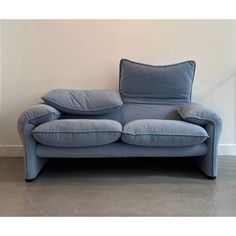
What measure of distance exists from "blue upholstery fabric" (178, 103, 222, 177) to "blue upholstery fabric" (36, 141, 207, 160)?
7 centimetres

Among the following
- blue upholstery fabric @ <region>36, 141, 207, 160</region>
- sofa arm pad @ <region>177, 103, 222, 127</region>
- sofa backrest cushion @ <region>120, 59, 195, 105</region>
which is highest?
sofa backrest cushion @ <region>120, 59, 195, 105</region>

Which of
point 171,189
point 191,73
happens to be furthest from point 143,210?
point 191,73

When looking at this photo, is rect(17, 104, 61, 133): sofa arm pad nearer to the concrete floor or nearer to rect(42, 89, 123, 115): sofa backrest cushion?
rect(42, 89, 123, 115): sofa backrest cushion

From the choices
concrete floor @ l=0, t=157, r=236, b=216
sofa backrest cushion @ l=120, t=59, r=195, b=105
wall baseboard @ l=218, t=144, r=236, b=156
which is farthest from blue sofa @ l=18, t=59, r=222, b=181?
wall baseboard @ l=218, t=144, r=236, b=156

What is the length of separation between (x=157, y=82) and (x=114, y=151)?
36.1 inches

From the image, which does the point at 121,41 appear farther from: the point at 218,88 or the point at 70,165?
the point at 70,165

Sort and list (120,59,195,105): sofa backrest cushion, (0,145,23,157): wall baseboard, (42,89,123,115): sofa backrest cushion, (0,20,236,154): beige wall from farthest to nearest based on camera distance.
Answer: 1. (0,145,23,157): wall baseboard
2. (0,20,236,154): beige wall
3. (120,59,195,105): sofa backrest cushion
4. (42,89,123,115): sofa backrest cushion

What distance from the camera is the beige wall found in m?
3.11

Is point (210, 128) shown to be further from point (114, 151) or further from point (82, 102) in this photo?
point (82, 102)

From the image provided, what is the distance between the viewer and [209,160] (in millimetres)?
2477

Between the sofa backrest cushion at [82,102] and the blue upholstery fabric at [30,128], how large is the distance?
0.20 metres

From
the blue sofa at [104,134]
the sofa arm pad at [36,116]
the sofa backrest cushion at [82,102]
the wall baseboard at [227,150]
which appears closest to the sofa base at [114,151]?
the blue sofa at [104,134]

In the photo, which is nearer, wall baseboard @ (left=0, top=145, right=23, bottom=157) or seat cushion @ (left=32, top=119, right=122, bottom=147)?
seat cushion @ (left=32, top=119, right=122, bottom=147)
